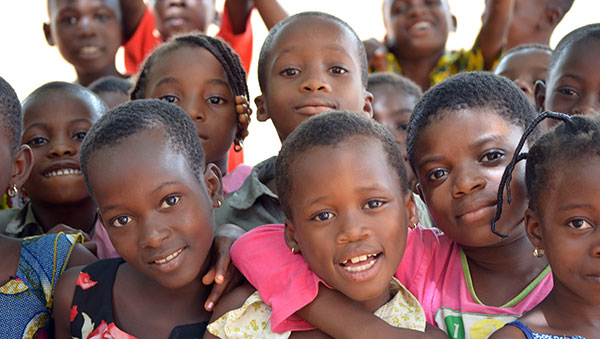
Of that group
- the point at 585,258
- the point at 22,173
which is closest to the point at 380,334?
the point at 585,258

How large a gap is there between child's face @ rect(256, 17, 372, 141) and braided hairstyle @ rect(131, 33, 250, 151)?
19cm

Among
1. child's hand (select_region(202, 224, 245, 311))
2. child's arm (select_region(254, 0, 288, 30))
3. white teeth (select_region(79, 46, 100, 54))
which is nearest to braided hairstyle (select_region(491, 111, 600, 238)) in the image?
child's hand (select_region(202, 224, 245, 311))

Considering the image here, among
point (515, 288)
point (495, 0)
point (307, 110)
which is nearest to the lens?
point (515, 288)

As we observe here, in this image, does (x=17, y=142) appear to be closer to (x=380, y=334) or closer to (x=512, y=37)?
(x=380, y=334)

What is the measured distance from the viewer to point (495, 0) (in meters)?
3.87

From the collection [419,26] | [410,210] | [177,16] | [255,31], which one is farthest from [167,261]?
[255,31]

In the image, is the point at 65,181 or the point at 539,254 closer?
the point at 539,254

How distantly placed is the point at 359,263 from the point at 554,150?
1.80 feet

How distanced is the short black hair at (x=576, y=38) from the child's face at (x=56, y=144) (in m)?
1.84

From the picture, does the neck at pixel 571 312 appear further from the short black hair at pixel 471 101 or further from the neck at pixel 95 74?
the neck at pixel 95 74

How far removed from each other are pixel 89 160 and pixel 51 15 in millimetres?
2372

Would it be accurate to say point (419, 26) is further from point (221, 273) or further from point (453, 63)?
point (221, 273)

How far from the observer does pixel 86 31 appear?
13.0 feet

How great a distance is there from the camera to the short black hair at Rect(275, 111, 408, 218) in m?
1.88
